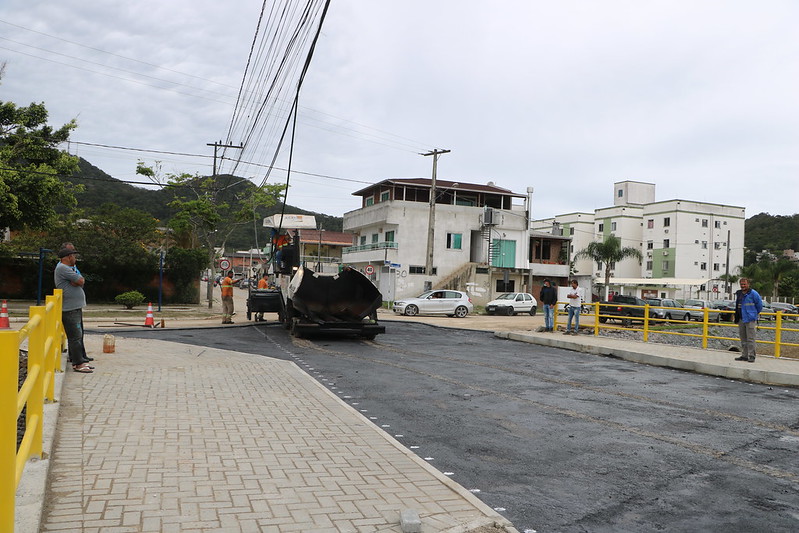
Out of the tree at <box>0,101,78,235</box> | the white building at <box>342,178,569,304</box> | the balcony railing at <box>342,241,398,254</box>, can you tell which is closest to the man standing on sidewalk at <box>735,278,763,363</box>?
the tree at <box>0,101,78,235</box>

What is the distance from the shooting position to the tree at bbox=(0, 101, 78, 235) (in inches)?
920

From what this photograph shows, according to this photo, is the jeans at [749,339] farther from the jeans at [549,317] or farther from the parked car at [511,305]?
the parked car at [511,305]

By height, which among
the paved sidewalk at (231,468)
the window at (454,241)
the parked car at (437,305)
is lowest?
the paved sidewalk at (231,468)

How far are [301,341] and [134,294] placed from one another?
14.9 m

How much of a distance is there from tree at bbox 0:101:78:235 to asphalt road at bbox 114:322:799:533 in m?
16.2

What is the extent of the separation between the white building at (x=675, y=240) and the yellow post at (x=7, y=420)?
74.2m

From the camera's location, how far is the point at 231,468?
4891 mm

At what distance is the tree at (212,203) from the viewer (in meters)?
33.9

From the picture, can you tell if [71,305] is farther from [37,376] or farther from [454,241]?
[454,241]

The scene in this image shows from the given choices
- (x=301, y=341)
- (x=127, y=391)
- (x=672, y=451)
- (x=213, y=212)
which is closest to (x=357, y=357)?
(x=301, y=341)

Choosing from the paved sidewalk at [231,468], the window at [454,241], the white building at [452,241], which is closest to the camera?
the paved sidewalk at [231,468]

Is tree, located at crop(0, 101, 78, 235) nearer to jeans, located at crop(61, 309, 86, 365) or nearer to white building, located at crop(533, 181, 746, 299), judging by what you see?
jeans, located at crop(61, 309, 86, 365)

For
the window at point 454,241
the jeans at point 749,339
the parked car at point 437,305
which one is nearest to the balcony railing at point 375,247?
the window at point 454,241

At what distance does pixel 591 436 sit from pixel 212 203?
102 ft
